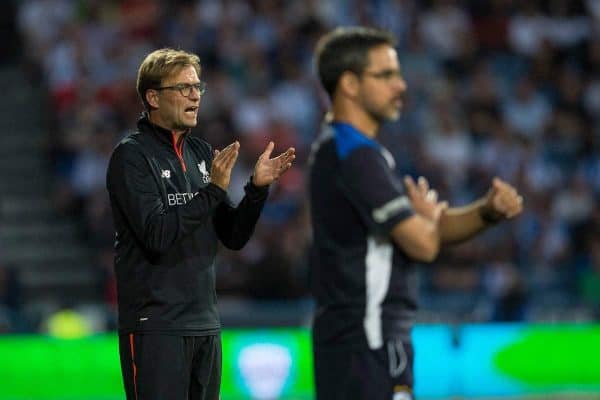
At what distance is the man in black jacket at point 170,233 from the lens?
5156 mm

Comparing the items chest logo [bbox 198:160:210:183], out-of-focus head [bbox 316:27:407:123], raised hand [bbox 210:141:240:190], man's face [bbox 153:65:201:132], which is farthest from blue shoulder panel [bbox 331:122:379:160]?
chest logo [bbox 198:160:210:183]

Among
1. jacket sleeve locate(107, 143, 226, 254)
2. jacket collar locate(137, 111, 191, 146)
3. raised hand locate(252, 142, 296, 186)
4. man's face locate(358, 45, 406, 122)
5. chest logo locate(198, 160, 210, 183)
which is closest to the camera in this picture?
man's face locate(358, 45, 406, 122)

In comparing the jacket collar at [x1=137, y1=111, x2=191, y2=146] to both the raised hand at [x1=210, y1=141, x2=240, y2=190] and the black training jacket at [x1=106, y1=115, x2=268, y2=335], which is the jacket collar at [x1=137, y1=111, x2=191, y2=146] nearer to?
the black training jacket at [x1=106, y1=115, x2=268, y2=335]

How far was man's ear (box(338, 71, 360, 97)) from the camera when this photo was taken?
4961 mm

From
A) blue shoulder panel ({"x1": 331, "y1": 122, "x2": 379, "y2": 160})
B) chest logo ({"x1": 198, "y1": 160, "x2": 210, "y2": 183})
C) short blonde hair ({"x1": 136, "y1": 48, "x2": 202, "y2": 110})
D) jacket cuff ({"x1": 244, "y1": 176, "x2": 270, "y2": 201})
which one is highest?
short blonde hair ({"x1": 136, "y1": 48, "x2": 202, "y2": 110})

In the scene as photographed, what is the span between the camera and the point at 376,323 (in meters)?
4.77

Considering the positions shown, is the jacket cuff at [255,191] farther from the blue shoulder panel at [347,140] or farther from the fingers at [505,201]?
the fingers at [505,201]

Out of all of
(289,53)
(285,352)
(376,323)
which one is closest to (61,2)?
(289,53)

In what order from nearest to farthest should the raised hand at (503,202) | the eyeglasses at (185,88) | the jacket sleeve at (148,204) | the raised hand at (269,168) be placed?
the raised hand at (503,202)
the jacket sleeve at (148,204)
the raised hand at (269,168)
the eyeglasses at (185,88)

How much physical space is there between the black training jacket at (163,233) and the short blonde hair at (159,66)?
7.1 inches

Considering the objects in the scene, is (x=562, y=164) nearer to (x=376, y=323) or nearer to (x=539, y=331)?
(x=539, y=331)

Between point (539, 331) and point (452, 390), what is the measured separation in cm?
101

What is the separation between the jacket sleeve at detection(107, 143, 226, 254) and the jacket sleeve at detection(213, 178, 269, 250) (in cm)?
19

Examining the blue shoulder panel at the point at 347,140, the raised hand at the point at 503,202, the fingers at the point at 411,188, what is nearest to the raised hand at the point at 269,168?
the blue shoulder panel at the point at 347,140
